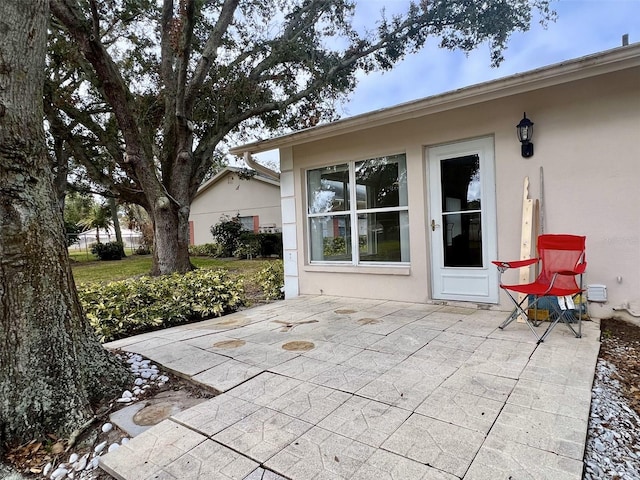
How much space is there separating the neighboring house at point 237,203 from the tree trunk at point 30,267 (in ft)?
42.2

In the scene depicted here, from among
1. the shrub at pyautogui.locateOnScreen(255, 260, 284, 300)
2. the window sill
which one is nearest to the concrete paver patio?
the window sill

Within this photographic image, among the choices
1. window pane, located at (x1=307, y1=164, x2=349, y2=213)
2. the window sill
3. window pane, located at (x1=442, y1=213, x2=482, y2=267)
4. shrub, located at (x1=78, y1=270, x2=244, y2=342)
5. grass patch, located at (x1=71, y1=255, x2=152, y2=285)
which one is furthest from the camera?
grass patch, located at (x1=71, y1=255, x2=152, y2=285)

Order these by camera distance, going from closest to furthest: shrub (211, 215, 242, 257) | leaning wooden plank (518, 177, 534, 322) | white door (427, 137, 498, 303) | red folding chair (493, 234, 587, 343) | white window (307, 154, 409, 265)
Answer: red folding chair (493, 234, 587, 343) < leaning wooden plank (518, 177, 534, 322) < white door (427, 137, 498, 303) < white window (307, 154, 409, 265) < shrub (211, 215, 242, 257)

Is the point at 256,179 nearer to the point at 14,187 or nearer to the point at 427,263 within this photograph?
the point at 427,263

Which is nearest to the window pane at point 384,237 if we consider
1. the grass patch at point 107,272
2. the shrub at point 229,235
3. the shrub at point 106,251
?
the grass patch at point 107,272

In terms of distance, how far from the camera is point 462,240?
4387mm

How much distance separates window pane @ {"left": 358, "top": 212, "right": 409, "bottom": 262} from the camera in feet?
15.9

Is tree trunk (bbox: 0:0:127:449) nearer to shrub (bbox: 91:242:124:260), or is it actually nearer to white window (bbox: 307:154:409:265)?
white window (bbox: 307:154:409:265)

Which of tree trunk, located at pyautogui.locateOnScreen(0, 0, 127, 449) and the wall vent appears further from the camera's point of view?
the wall vent

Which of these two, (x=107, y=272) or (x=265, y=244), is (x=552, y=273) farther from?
(x=107, y=272)

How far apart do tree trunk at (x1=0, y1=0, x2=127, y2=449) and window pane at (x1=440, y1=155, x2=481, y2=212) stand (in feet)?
13.0

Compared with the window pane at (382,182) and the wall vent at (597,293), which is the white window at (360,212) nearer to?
the window pane at (382,182)

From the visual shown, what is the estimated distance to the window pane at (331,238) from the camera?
5.38m

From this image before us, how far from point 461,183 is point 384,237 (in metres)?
1.24
